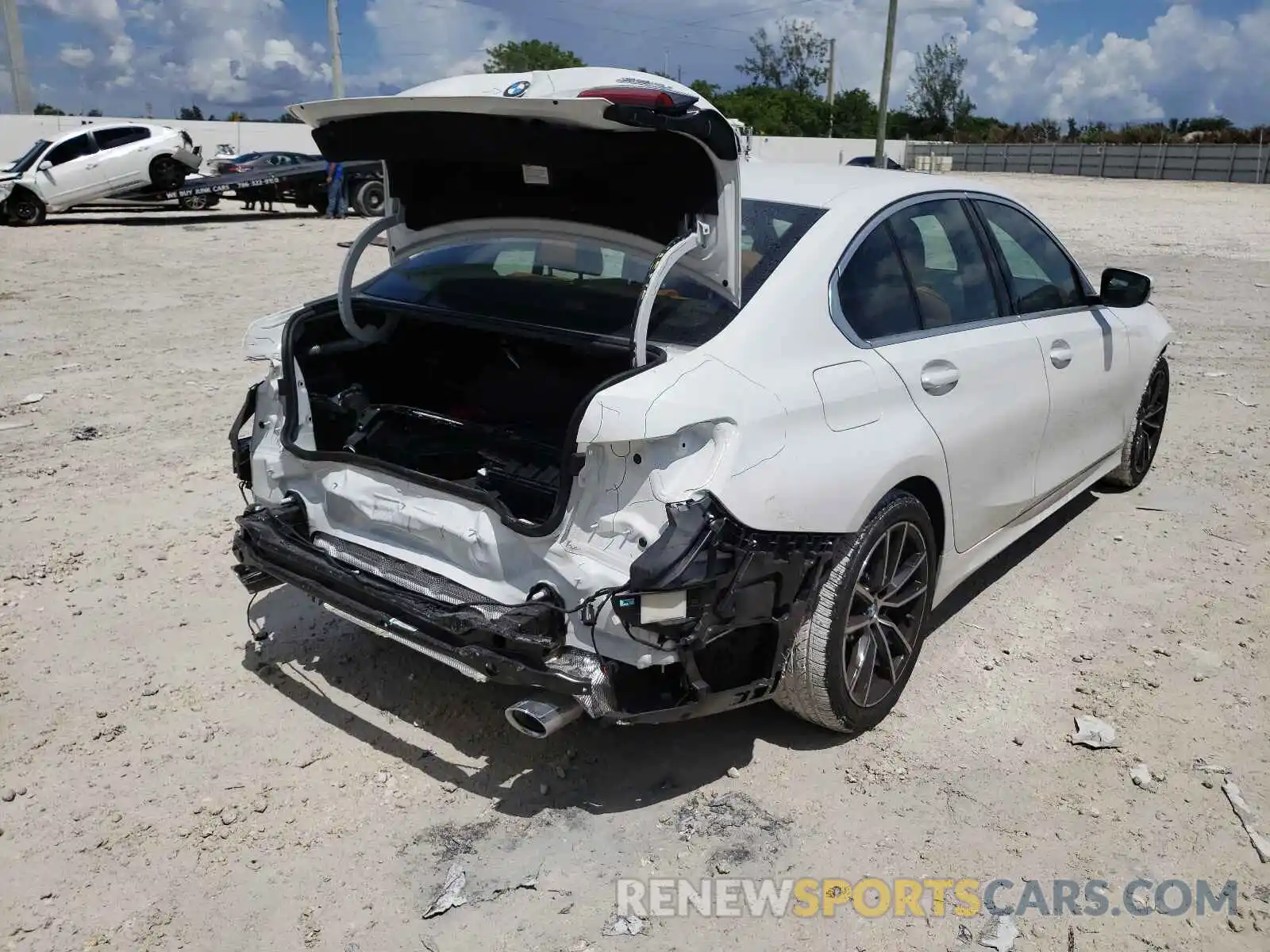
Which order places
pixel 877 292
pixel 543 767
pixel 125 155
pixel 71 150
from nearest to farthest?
1. pixel 543 767
2. pixel 877 292
3. pixel 71 150
4. pixel 125 155

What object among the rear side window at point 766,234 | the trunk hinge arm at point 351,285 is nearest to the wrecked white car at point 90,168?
the trunk hinge arm at point 351,285

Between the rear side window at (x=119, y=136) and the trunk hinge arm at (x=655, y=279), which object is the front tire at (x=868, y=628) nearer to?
the trunk hinge arm at (x=655, y=279)

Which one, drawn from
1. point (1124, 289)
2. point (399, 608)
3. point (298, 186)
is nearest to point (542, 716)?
point (399, 608)

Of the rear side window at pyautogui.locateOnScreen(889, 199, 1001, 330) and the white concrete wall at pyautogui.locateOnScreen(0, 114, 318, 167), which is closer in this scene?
the rear side window at pyautogui.locateOnScreen(889, 199, 1001, 330)

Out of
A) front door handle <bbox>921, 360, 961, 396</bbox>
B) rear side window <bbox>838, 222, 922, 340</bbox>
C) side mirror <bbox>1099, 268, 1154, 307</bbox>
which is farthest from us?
side mirror <bbox>1099, 268, 1154, 307</bbox>

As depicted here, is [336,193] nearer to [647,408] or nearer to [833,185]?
[833,185]

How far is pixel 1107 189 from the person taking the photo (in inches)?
1359

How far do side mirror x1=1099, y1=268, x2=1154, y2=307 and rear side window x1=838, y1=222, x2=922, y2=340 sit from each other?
1594 millimetres

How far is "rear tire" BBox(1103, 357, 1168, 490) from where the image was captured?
5.40 m

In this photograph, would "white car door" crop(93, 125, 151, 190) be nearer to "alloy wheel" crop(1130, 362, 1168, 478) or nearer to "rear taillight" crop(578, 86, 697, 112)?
"alloy wheel" crop(1130, 362, 1168, 478)

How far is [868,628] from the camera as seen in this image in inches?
129

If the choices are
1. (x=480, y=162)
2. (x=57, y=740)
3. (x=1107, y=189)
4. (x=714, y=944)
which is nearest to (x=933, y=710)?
(x=714, y=944)

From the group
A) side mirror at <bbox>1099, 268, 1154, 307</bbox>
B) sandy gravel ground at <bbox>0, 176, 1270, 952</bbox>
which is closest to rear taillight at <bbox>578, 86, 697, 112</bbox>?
sandy gravel ground at <bbox>0, 176, 1270, 952</bbox>

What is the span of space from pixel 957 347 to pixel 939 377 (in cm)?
22
